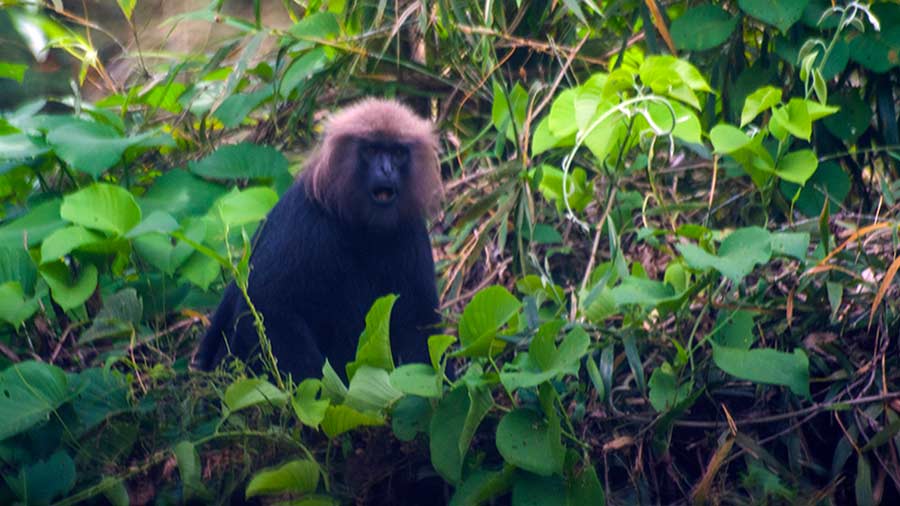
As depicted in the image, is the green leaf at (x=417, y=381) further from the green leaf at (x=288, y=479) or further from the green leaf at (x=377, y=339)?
the green leaf at (x=288, y=479)

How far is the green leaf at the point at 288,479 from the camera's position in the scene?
2436 mm

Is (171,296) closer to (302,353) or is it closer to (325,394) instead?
(302,353)

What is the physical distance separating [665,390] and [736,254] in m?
0.33

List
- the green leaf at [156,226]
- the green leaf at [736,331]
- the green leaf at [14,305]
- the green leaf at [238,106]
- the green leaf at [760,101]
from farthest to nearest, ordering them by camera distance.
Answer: the green leaf at [238,106] < the green leaf at [14,305] < the green leaf at [156,226] < the green leaf at [760,101] < the green leaf at [736,331]

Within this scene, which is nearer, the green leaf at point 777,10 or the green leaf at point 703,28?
the green leaf at point 777,10

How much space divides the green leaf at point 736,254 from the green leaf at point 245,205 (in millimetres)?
1259

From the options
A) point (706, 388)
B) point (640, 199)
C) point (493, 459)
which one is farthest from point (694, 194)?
point (493, 459)

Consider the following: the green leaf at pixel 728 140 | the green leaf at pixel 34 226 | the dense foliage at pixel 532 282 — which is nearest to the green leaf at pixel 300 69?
the dense foliage at pixel 532 282

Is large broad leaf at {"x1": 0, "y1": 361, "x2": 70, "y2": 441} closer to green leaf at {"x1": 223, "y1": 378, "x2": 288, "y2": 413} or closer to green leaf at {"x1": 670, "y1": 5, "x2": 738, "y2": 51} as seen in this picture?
green leaf at {"x1": 223, "y1": 378, "x2": 288, "y2": 413}

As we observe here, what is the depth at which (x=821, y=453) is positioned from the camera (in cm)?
264

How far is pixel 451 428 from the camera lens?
2457 millimetres

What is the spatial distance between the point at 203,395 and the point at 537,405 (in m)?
0.86

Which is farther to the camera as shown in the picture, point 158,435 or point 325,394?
point 158,435

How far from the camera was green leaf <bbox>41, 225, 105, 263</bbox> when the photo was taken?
9.57 ft
